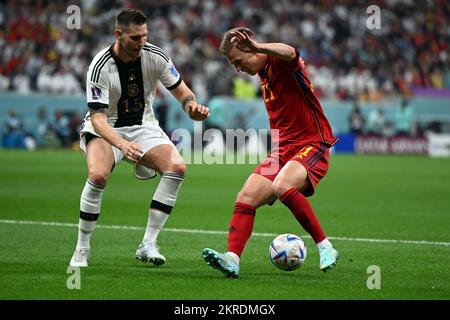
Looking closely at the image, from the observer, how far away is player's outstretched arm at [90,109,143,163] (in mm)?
7680

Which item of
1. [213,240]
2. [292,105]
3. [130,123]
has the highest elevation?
[292,105]

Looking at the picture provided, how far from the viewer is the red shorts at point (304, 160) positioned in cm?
783

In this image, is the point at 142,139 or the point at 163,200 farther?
the point at 142,139

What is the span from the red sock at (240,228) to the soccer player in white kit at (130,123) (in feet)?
2.57

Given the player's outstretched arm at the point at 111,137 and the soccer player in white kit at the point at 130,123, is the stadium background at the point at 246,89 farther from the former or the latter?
the player's outstretched arm at the point at 111,137

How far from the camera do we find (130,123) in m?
8.75

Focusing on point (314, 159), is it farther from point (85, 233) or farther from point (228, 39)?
point (85, 233)

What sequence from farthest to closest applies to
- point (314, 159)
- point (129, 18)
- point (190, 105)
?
1. point (190, 105)
2. point (129, 18)
3. point (314, 159)

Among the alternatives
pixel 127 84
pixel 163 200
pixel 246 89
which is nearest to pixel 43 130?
pixel 246 89

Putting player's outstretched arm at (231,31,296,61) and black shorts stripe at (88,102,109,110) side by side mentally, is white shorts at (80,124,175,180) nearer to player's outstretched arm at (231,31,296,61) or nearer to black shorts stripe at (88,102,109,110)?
black shorts stripe at (88,102,109,110)

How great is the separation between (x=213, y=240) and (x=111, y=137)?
2552 millimetres

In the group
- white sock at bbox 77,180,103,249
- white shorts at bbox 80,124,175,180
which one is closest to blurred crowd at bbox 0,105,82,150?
white shorts at bbox 80,124,175,180
